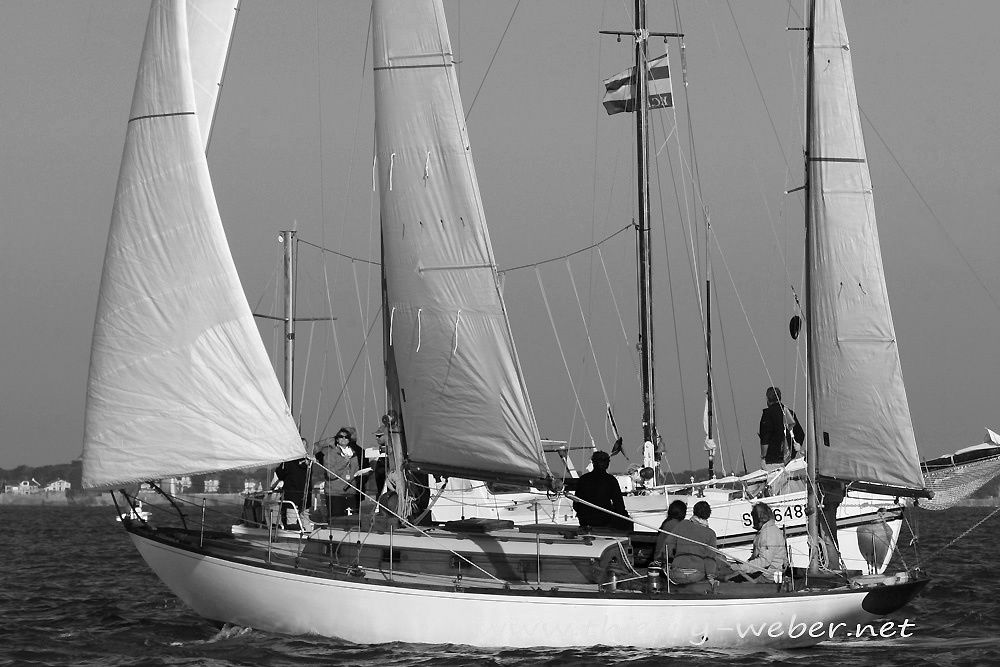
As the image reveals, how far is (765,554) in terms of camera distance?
15.3 m

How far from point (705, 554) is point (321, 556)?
452 centimetres

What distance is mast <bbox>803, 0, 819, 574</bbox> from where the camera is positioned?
1602 centimetres

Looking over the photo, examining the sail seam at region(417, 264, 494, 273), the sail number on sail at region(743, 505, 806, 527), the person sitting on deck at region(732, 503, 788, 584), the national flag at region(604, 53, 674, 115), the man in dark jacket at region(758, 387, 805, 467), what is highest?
the national flag at region(604, 53, 674, 115)

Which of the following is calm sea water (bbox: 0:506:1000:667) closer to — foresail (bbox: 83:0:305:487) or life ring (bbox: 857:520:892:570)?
life ring (bbox: 857:520:892:570)

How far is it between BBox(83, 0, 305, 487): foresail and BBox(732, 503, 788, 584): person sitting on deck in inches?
208

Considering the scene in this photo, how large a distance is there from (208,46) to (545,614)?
8561mm

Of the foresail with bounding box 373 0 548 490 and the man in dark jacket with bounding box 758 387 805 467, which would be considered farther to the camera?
the man in dark jacket with bounding box 758 387 805 467

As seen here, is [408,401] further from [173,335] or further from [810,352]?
[810,352]

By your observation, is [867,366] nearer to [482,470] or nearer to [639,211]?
[482,470]

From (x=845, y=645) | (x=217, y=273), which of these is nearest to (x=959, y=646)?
(x=845, y=645)

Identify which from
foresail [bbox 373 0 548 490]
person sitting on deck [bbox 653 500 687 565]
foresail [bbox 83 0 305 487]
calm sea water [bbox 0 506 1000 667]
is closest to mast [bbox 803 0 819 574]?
calm sea water [bbox 0 506 1000 667]

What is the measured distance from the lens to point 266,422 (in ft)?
50.1

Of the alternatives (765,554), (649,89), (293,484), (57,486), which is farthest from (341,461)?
(57,486)

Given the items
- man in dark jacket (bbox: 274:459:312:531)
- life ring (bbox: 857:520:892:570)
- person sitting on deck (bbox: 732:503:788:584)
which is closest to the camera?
person sitting on deck (bbox: 732:503:788:584)
